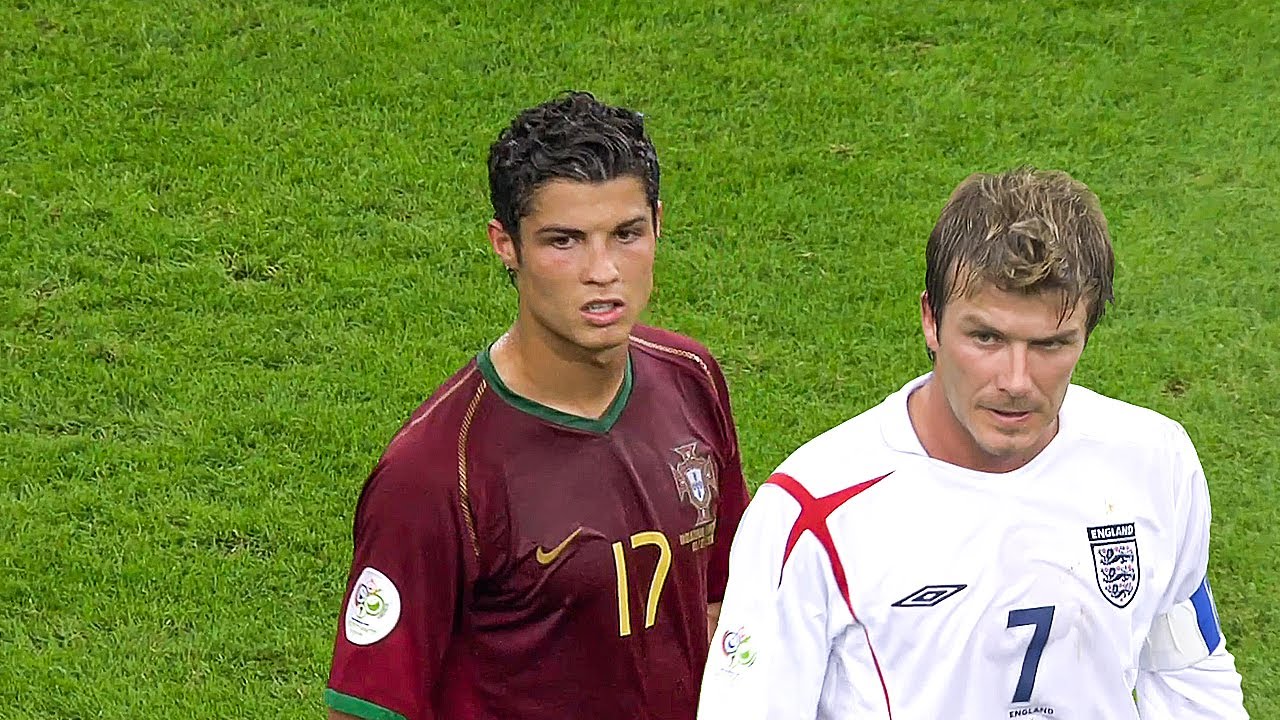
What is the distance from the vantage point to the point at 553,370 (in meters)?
3.52

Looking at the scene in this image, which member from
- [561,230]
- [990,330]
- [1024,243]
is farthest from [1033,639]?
[561,230]

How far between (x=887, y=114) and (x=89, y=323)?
4132mm

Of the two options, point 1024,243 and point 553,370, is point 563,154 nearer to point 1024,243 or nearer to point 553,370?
point 553,370

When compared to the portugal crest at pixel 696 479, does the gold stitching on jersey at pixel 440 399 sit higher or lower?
higher

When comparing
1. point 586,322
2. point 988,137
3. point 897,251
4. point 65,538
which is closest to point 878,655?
point 586,322

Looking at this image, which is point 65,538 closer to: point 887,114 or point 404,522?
point 404,522

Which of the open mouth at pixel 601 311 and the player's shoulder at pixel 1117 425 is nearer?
the player's shoulder at pixel 1117 425

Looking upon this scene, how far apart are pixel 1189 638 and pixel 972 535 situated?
1.62 feet

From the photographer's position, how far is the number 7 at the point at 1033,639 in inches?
117

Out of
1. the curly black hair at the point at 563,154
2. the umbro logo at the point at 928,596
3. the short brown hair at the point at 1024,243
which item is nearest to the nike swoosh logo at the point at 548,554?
the curly black hair at the point at 563,154

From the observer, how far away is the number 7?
9.79 feet

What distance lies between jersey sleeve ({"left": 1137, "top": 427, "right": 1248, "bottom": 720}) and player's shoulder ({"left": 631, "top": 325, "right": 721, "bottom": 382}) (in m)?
1.03

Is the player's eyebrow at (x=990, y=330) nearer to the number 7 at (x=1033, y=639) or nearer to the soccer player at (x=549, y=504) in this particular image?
the number 7 at (x=1033, y=639)

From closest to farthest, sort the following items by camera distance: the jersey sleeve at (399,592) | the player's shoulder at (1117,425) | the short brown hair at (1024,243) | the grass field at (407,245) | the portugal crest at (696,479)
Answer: the short brown hair at (1024,243), the player's shoulder at (1117,425), the jersey sleeve at (399,592), the portugal crest at (696,479), the grass field at (407,245)
